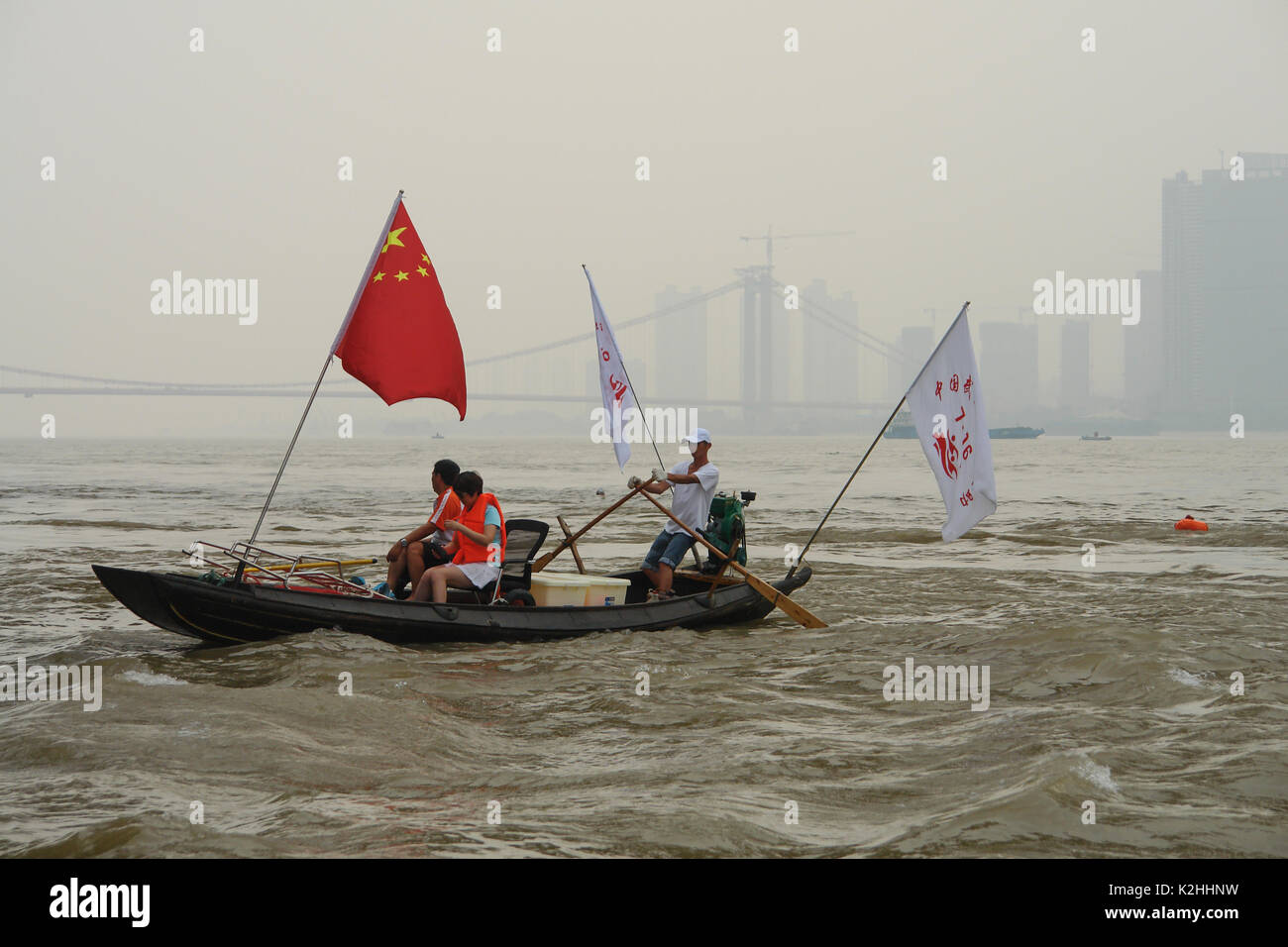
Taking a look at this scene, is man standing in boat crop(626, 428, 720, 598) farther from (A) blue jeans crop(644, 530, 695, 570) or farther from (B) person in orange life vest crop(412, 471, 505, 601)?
(B) person in orange life vest crop(412, 471, 505, 601)

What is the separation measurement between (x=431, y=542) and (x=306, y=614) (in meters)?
1.31

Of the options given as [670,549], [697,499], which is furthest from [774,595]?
[697,499]

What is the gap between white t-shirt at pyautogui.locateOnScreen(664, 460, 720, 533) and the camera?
1081cm

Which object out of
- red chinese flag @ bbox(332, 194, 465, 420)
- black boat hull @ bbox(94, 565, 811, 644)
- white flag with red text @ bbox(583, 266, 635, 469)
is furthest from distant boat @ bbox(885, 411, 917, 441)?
red chinese flag @ bbox(332, 194, 465, 420)

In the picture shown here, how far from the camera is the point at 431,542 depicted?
9.68 m

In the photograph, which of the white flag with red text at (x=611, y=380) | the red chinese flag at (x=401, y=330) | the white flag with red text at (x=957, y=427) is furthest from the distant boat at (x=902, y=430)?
the red chinese flag at (x=401, y=330)

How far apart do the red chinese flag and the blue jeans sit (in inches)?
106

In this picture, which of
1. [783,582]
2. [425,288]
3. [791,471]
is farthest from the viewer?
[791,471]

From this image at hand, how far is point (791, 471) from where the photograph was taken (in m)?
63.8

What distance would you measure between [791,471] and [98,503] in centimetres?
3935

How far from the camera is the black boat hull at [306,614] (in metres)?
8.49

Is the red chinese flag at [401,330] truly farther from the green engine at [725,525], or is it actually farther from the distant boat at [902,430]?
the distant boat at [902,430]
